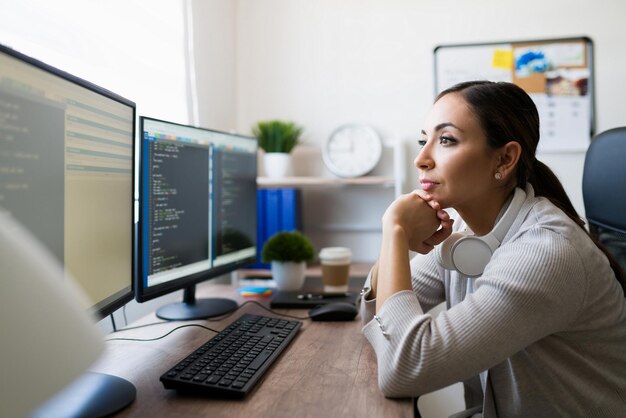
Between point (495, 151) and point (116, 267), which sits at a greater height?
point (495, 151)

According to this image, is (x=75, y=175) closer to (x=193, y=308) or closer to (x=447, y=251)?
(x=193, y=308)

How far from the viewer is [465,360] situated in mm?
Answer: 753

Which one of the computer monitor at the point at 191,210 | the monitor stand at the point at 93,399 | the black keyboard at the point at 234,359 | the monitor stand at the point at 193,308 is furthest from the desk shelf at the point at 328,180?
the monitor stand at the point at 93,399

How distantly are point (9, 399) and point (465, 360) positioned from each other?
0.62 meters

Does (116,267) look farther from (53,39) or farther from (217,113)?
(217,113)

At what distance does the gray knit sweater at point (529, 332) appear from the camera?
2.49 feet

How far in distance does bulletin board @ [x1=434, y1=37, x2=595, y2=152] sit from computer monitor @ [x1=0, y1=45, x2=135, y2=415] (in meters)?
1.73

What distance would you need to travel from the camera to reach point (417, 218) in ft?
3.44

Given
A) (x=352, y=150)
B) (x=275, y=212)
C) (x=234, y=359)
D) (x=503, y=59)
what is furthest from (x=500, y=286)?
(x=503, y=59)

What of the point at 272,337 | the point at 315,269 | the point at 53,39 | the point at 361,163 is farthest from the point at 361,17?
the point at 272,337

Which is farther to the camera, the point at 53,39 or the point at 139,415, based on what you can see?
the point at 53,39

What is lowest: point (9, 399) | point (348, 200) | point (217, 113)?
point (9, 399)

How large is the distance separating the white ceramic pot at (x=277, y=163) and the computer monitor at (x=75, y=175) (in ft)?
3.91

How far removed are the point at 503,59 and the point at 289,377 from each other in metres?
1.91
